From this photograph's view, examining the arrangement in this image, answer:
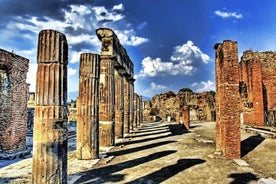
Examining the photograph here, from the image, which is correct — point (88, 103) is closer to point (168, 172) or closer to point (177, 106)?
point (168, 172)

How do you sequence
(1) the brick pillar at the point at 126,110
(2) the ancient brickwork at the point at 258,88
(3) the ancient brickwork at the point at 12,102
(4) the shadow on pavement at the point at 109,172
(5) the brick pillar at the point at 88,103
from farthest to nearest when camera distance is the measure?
(2) the ancient brickwork at the point at 258,88, (1) the brick pillar at the point at 126,110, (3) the ancient brickwork at the point at 12,102, (5) the brick pillar at the point at 88,103, (4) the shadow on pavement at the point at 109,172

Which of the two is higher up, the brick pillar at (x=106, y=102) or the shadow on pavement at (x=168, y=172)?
the brick pillar at (x=106, y=102)

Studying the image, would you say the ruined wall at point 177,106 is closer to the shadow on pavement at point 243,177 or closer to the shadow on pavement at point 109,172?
the shadow on pavement at point 109,172

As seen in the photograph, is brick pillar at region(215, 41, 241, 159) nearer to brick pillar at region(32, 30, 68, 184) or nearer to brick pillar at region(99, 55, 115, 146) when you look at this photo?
brick pillar at region(99, 55, 115, 146)

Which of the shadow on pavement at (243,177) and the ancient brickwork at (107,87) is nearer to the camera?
the shadow on pavement at (243,177)

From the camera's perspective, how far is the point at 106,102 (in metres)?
10.7

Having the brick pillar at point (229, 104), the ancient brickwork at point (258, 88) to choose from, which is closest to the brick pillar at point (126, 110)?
the brick pillar at point (229, 104)

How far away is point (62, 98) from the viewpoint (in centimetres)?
507

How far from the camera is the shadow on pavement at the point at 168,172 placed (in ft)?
18.4

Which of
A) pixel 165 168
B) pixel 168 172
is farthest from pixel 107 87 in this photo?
pixel 168 172

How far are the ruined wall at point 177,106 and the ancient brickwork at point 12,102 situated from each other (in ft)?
66.7

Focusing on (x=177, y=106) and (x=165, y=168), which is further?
(x=177, y=106)

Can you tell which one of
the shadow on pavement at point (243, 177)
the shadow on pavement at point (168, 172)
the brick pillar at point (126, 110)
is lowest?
the shadow on pavement at point (243, 177)

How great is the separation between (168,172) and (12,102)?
644 centimetres
